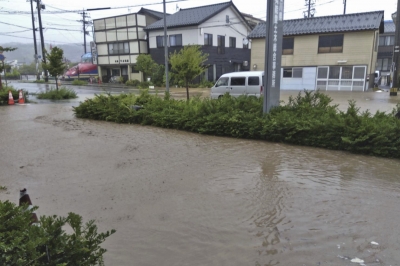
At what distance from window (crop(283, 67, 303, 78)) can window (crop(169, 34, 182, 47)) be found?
1144 centimetres

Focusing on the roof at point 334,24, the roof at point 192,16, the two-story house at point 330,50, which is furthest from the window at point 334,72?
the roof at point 192,16

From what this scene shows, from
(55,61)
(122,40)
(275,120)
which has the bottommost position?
(275,120)

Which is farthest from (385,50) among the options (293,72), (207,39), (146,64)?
(146,64)

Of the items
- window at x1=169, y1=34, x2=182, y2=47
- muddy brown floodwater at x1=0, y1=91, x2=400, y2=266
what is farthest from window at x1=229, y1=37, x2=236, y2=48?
muddy brown floodwater at x1=0, y1=91, x2=400, y2=266

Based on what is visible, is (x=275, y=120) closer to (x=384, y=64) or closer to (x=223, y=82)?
(x=223, y=82)

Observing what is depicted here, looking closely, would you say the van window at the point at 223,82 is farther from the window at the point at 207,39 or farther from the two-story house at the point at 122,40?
the two-story house at the point at 122,40

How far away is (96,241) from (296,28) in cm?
2911

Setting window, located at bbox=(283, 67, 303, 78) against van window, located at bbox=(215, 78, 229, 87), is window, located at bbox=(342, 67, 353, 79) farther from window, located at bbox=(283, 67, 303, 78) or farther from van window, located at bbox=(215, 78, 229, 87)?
van window, located at bbox=(215, 78, 229, 87)

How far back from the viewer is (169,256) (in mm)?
3346

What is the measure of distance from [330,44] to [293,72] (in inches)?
152

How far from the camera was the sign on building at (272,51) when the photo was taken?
349 inches

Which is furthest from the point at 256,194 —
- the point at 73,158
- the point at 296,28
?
the point at 296,28

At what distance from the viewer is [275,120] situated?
8258 mm

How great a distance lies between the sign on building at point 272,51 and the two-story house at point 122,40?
29.1 metres
